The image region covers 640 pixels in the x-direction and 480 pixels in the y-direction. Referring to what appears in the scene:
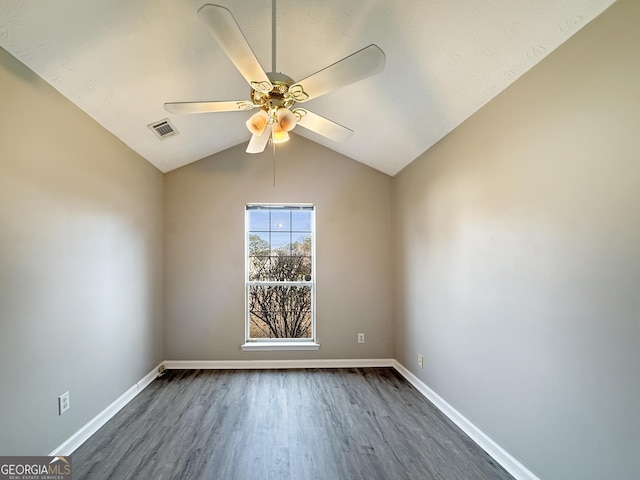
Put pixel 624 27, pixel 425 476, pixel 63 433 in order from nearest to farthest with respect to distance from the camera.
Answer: pixel 624 27 → pixel 425 476 → pixel 63 433

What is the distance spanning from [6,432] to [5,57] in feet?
6.59

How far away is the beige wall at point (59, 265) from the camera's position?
5.76 ft

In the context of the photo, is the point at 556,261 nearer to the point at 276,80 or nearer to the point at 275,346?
the point at 276,80

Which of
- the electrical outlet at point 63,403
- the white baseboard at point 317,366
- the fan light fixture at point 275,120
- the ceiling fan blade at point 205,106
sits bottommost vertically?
the white baseboard at point 317,366

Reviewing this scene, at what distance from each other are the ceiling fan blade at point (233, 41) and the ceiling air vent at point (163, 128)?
164 cm

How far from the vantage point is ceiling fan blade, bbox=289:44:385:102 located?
141 centimetres

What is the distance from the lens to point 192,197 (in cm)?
388

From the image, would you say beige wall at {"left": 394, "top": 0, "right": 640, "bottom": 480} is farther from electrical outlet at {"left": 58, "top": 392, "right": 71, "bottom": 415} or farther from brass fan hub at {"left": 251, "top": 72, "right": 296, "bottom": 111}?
electrical outlet at {"left": 58, "top": 392, "right": 71, "bottom": 415}

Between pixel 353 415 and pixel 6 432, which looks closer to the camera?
pixel 6 432

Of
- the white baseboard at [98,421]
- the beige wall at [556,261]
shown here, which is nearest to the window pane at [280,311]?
the white baseboard at [98,421]

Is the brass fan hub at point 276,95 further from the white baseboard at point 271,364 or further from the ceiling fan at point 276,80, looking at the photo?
the white baseboard at point 271,364

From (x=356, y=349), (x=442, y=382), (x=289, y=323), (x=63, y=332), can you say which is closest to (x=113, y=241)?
(x=63, y=332)

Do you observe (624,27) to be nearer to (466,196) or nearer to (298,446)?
(466,196)

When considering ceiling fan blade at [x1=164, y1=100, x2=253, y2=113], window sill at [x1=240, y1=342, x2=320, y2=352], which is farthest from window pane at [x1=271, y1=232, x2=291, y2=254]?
ceiling fan blade at [x1=164, y1=100, x2=253, y2=113]
